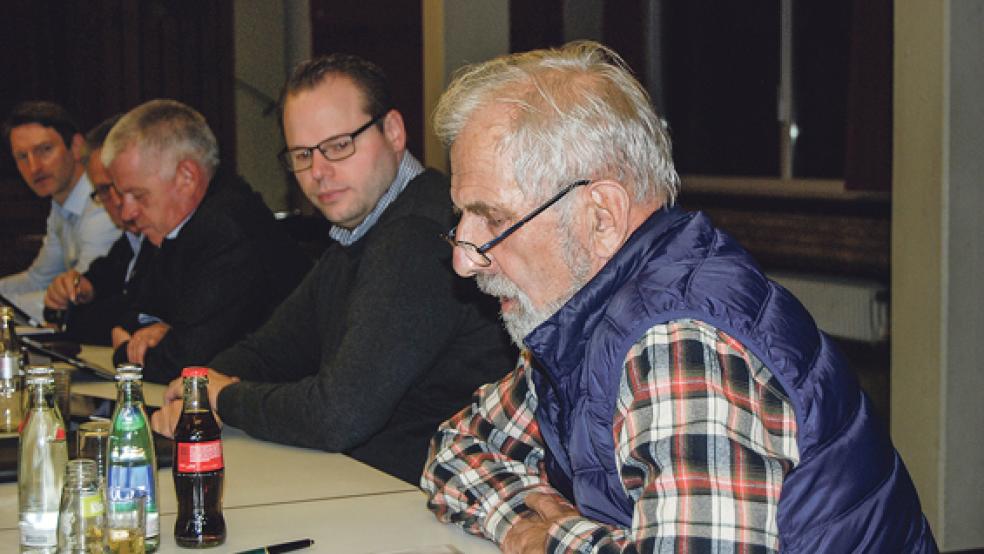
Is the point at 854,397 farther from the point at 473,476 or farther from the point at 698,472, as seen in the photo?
the point at 473,476

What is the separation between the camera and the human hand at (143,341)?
10.9 ft

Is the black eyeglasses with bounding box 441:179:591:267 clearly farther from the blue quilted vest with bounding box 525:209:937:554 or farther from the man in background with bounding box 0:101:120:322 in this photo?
the man in background with bounding box 0:101:120:322

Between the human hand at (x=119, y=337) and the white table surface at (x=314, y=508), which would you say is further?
the human hand at (x=119, y=337)

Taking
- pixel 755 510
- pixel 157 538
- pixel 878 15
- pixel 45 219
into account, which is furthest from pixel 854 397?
pixel 45 219

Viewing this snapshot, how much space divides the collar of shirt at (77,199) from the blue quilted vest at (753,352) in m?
4.59

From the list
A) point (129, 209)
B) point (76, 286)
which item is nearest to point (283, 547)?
point (129, 209)

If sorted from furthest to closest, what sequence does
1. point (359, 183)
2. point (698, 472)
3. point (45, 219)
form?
point (45, 219) → point (359, 183) → point (698, 472)

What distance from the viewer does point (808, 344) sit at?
55.2 inches

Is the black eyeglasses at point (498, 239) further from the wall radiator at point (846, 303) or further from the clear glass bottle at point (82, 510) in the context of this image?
the wall radiator at point (846, 303)

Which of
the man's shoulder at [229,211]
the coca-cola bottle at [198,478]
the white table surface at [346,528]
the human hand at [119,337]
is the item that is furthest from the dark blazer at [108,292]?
the coca-cola bottle at [198,478]

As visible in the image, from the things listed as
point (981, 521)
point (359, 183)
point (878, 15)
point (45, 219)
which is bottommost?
point (981, 521)

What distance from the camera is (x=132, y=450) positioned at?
1.62 metres

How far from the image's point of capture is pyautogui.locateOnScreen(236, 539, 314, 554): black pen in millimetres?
1615

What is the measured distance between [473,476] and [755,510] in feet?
2.14
